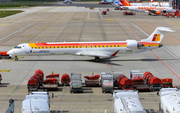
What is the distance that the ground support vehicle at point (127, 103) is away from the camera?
17.1 metres

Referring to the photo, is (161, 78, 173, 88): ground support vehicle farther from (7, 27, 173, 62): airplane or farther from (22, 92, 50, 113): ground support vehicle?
(22, 92, 50, 113): ground support vehicle

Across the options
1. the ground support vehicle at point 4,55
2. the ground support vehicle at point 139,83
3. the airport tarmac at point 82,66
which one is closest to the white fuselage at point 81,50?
the airport tarmac at point 82,66

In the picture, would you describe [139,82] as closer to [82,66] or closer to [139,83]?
[139,83]

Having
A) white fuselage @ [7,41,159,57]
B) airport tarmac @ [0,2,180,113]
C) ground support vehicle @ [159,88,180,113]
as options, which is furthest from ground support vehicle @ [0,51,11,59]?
ground support vehicle @ [159,88,180,113]

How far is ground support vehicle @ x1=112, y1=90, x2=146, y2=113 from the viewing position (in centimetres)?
1711

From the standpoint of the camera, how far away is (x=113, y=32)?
69500mm

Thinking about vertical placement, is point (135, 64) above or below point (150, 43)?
below

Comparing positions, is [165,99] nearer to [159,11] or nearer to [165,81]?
[165,81]

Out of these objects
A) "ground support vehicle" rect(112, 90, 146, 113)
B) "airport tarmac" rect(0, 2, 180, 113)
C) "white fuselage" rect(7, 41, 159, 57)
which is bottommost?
"airport tarmac" rect(0, 2, 180, 113)

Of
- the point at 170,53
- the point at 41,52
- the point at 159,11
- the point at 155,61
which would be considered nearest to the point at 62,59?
the point at 41,52

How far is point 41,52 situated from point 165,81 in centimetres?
2001

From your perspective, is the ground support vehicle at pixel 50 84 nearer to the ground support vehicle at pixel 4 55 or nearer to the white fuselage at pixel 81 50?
the white fuselage at pixel 81 50

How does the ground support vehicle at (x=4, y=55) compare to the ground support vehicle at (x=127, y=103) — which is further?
the ground support vehicle at (x=4, y=55)

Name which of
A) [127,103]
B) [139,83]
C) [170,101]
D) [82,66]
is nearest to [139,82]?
[139,83]
